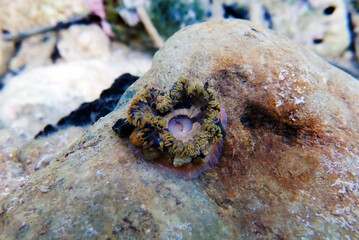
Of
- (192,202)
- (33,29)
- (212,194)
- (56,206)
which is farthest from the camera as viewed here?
(33,29)

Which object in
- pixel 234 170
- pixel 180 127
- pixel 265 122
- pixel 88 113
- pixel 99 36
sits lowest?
pixel 234 170

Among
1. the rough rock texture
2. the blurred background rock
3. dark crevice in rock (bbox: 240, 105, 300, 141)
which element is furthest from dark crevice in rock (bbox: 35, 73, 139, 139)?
dark crevice in rock (bbox: 240, 105, 300, 141)

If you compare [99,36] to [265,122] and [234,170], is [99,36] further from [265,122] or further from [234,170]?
[234,170]

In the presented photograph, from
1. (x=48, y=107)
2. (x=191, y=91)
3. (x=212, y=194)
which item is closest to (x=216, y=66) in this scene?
(x=191, y=91)

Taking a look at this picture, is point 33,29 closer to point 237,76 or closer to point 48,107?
point 48,107

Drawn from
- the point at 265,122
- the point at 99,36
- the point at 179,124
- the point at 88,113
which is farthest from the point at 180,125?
the point at 99,36

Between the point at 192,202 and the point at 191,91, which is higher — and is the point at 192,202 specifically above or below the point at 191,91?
below

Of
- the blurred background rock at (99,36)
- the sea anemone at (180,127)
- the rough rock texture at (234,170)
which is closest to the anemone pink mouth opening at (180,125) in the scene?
the sea anemone at (180,127)

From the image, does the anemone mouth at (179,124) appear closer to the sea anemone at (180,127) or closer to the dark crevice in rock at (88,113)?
the sea anemone at (180,127)
